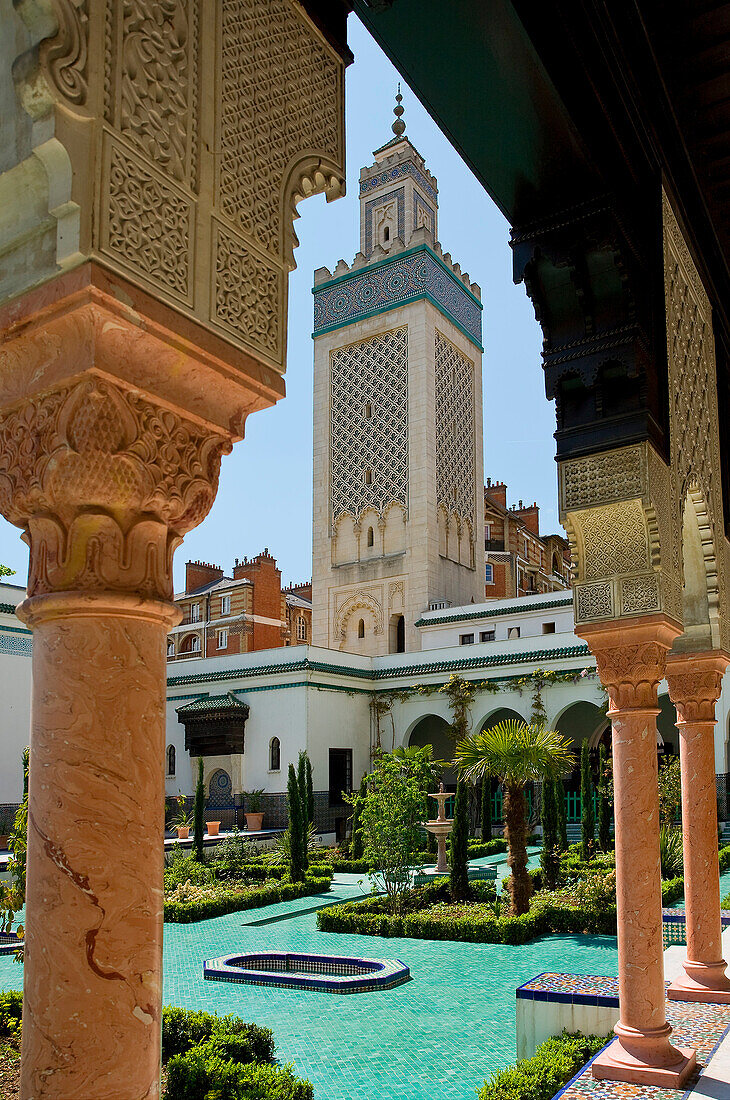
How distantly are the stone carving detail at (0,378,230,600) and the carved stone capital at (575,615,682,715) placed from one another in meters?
2.55

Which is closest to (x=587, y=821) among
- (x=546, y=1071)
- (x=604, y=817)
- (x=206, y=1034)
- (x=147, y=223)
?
(x=604, y=817)

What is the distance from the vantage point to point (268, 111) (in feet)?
6.31

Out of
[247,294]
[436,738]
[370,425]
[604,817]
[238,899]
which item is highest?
[370,425]

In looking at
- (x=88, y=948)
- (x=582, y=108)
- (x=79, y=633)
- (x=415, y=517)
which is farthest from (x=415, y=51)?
(x=415, y=517)

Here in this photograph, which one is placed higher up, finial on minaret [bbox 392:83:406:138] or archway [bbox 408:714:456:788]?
finial on minaret [bbox 392:83:406:138]

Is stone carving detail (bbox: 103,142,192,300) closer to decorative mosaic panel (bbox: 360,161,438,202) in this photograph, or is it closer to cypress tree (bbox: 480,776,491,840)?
cypress tree (bbox: 480,776,491,840)

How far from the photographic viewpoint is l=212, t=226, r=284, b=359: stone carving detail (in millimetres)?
1732

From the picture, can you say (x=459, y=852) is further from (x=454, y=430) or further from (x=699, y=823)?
(x=454, y=430)

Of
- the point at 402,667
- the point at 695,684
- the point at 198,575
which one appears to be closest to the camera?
the point at 695,684

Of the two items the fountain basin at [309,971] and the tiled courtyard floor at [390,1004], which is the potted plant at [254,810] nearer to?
the tiled courtyard floor at [390,1004]

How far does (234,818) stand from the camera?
16.4 metres

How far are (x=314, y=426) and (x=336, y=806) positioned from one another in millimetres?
9164

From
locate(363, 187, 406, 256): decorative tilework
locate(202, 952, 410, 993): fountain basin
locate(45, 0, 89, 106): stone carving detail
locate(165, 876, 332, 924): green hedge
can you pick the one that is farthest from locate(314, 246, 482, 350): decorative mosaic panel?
locate(45, 0, 89, 106): stone carving detail

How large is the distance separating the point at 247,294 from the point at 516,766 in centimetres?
767
